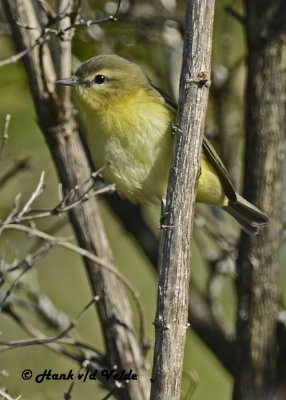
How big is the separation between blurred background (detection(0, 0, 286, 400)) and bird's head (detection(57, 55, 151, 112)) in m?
0.73

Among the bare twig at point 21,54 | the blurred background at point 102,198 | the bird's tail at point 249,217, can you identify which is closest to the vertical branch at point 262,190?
the bird's tail at point 249,217

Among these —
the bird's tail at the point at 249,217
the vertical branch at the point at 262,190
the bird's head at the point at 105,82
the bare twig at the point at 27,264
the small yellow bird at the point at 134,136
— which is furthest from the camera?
the vertical branch at the point at 262,190

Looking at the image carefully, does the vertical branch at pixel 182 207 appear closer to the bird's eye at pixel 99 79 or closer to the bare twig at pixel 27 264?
the bare twig at pixel 27 264

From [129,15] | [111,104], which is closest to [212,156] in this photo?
[111,104]

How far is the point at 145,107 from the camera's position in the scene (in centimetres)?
370

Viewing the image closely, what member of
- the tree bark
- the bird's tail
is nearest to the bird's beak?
the tree bark

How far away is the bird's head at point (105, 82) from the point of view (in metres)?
3.85

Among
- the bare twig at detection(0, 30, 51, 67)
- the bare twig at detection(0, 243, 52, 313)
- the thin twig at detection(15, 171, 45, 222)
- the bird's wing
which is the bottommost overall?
the bare twig at detection(0, 243, 52, 313)

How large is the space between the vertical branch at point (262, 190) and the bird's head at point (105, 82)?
732 millimetres

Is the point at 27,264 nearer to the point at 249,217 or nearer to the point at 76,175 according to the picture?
the point at 76,175

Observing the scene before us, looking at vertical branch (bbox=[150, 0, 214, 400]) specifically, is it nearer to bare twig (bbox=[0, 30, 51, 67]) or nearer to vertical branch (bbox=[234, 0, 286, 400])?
bare twig (bbox=[0, 30, 51, 67])

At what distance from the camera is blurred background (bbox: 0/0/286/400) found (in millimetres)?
4691

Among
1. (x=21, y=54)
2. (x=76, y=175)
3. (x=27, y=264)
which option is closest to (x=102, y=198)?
(x=76, y=175)

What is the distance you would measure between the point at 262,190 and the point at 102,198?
4.40 ft
